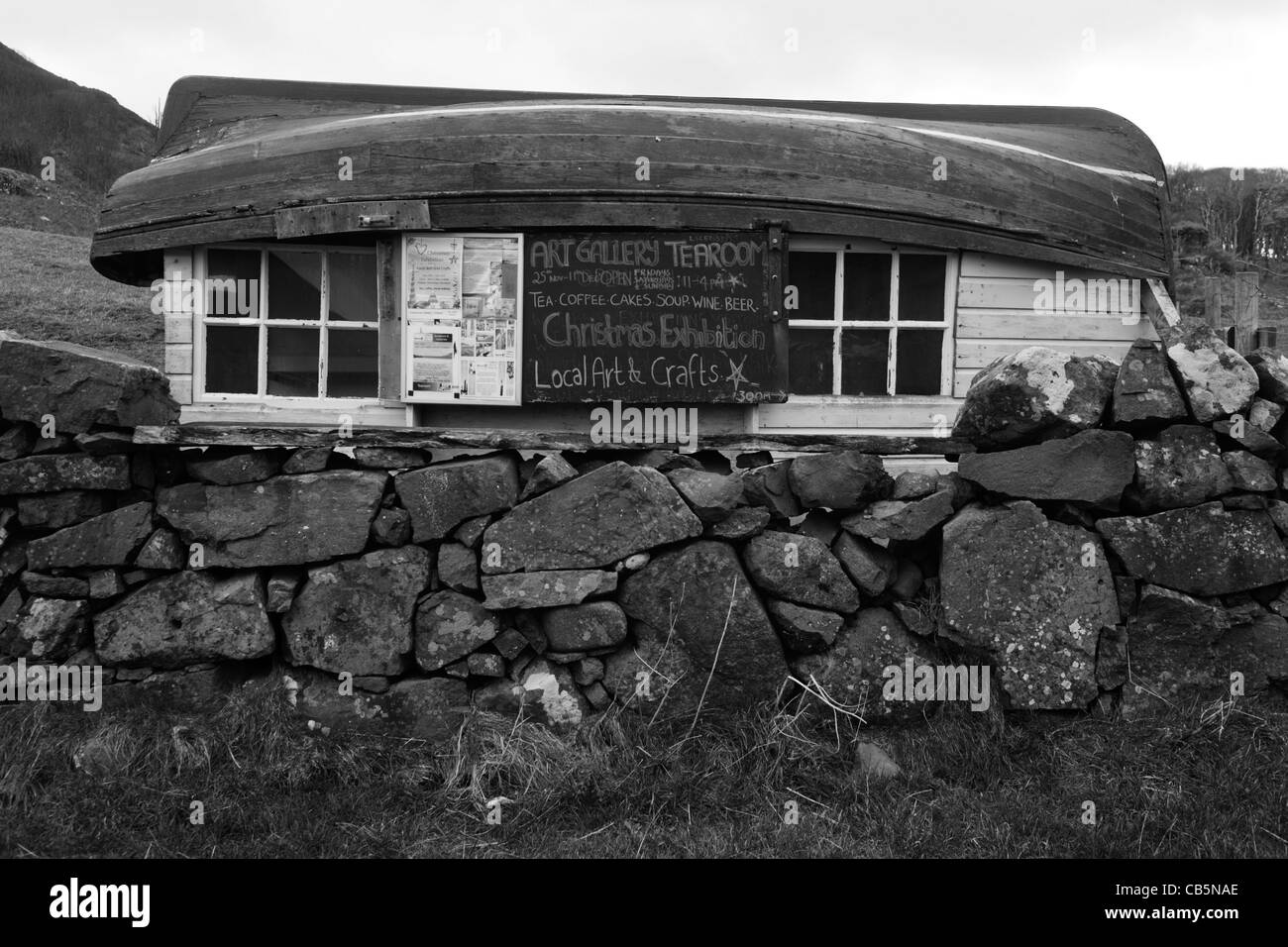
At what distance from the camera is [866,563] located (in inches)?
174

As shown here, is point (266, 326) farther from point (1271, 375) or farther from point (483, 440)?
point (1271, 375)

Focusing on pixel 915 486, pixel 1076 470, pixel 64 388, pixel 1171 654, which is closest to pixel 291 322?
pixel 64 388

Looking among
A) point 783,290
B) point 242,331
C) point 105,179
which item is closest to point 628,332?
point 783,290

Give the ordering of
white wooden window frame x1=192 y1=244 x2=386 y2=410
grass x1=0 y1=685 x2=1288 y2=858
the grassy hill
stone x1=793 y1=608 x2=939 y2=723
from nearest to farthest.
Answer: grass x1=0 y1=685 x2=1288 y2=858
stone x1=793 y1=608 x2=939 y2=723
white wooden window frame x1=192 y1=244 x2=386 y2=410
the grassy hill

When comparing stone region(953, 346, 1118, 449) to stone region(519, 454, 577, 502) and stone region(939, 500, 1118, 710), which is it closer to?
stone region(939, 500, 1118, 710)

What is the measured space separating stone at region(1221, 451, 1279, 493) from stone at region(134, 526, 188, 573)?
15.9 feet

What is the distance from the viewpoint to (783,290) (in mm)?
7398

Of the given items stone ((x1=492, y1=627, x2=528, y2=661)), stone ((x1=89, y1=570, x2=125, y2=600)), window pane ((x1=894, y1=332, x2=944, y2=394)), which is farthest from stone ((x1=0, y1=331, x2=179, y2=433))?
window pane ((x1=894, y1=332, x2=944, y2=394))

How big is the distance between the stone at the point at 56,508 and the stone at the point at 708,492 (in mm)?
2749

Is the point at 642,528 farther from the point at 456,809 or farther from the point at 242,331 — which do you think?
the point at 242,331

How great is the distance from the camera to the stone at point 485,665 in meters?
4.40

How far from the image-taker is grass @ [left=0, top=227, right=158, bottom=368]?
1171cm

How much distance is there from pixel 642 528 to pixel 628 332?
3.30 metres

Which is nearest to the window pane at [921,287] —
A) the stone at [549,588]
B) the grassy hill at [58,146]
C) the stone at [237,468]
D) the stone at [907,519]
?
the stone at [907,519]
